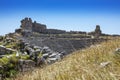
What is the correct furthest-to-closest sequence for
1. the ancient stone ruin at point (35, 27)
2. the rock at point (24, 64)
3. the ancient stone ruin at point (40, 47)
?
the ancient stone ruin at point (35, 27) < the rock at point (24, 64) < the ancient stone ruin at point (40, 47)

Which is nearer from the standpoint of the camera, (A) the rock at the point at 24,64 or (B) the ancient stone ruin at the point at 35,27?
(A) the rock at the point at 24,64

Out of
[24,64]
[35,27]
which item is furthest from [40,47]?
[35,27]

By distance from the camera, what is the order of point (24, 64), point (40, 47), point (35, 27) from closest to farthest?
point (24, 64)
point (40, 47)
point (35, 27)

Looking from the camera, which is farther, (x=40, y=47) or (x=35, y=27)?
(x=35, y=27)

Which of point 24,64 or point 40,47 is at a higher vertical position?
point 40,47

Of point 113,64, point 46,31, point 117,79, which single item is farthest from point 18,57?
point 46,31

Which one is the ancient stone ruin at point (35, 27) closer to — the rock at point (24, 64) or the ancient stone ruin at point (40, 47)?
the ancient stone ruin at point (40, 47)

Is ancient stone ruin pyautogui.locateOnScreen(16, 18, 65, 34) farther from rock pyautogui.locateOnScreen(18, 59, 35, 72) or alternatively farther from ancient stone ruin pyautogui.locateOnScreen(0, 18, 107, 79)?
rock pyautogui.locateOnScreen(18, 59, 35, 72)

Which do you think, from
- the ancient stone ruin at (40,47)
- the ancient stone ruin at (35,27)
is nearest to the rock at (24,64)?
the ancient stone ruin at (40,47)

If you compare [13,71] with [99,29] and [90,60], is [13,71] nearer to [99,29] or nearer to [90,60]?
[90,60]

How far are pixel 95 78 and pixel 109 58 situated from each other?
74.5 inches

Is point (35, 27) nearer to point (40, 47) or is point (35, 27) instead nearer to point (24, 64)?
point (40, 47)

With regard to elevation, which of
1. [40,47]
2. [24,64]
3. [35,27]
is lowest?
[24,64]

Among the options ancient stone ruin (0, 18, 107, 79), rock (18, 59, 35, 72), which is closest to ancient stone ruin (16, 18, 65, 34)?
ancient stone ruin (0, 18, 107, 79)
